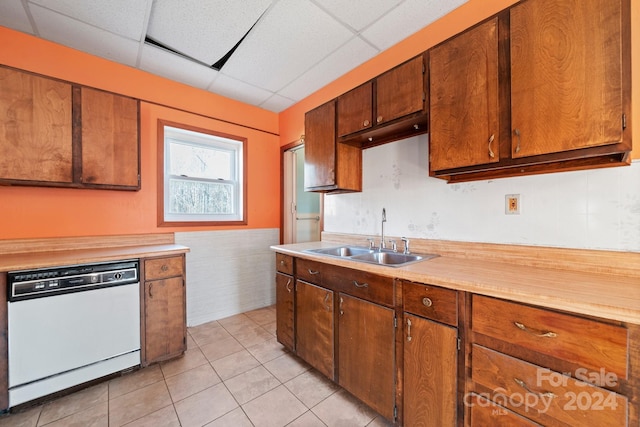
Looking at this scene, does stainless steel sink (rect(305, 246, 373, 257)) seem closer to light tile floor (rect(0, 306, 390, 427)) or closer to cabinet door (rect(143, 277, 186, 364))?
light tile floor (rect(0, 306, 390, 427))

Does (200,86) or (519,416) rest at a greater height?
(200,86)

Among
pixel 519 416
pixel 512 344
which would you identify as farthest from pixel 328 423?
pixel 512 344

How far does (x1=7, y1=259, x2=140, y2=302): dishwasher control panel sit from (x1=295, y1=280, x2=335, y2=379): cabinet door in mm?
1352

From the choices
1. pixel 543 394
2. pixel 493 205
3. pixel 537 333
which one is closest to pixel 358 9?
pixel 493 205

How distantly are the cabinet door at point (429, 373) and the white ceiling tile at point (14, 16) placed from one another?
3342 millimetres

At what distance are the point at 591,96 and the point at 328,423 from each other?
2.14m

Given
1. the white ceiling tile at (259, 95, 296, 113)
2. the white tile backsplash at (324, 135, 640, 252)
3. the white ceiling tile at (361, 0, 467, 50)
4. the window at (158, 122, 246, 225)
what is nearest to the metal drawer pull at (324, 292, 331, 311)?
the white tile backsplash at (324, 135, 640, 252)

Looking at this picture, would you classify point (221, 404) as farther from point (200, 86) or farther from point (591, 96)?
point (200, 86)

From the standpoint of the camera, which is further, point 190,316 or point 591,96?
point 190,316

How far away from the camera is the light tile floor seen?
59.8 inches

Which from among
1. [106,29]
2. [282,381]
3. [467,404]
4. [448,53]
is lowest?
[282,381]

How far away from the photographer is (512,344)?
3.33 ft

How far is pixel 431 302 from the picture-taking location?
1.25 meters

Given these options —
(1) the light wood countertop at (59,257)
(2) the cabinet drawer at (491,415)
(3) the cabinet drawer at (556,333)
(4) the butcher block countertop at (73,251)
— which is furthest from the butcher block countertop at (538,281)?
(4) the butcher block countertop at (73,251)
